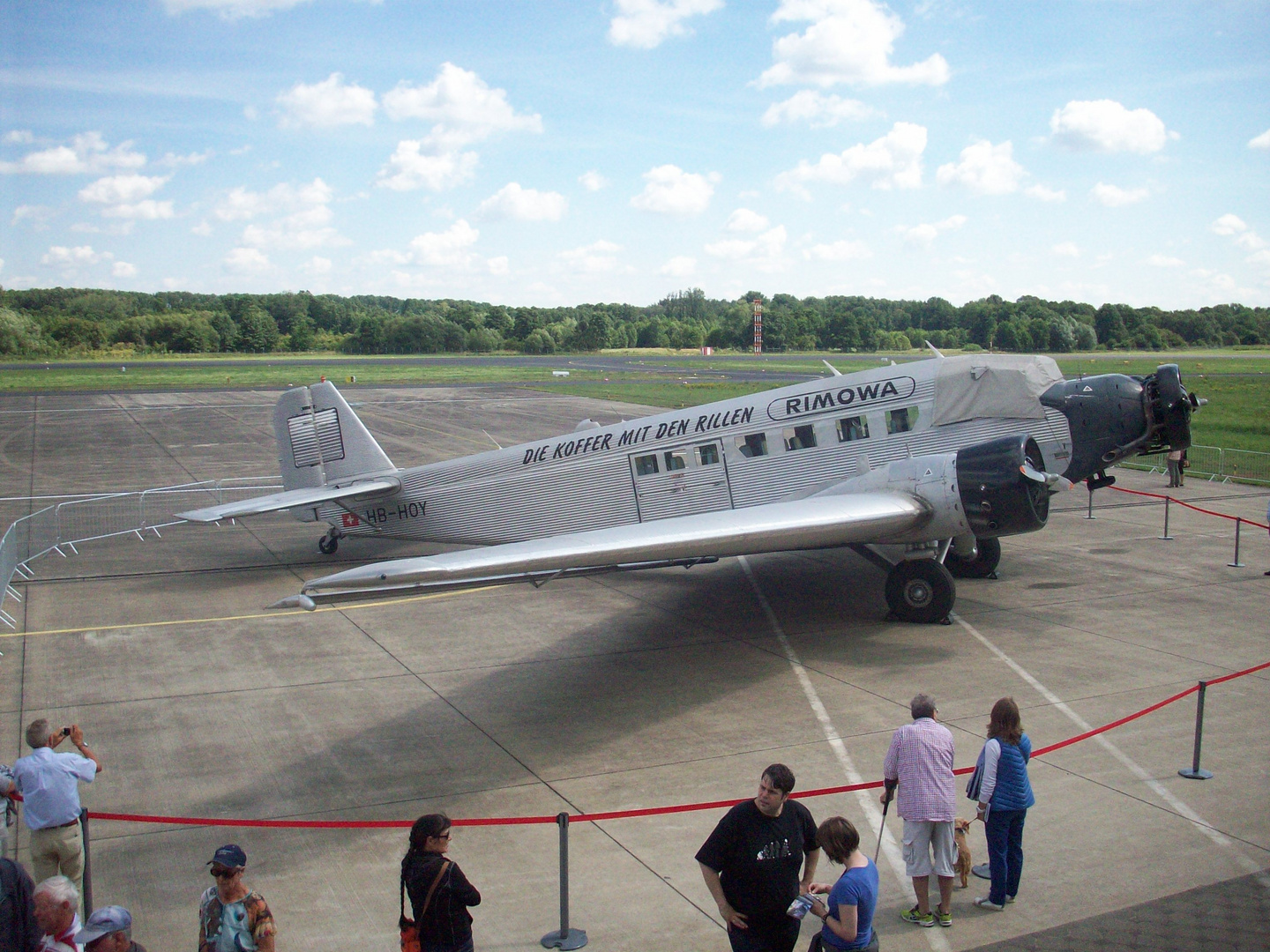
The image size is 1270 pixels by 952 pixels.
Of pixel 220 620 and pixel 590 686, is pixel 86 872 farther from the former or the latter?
pixel 220 620

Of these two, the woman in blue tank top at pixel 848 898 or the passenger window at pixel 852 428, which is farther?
the passenger window at pixel 852 428

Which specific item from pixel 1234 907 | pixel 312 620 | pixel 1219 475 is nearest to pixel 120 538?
pixel 312 620

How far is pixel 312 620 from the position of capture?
1531 centimetres

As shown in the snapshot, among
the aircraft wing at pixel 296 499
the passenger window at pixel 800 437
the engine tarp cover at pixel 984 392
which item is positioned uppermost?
the engine tarp cover at pixel 984 392

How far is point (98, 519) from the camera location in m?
24.0

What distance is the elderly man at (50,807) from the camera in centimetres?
661

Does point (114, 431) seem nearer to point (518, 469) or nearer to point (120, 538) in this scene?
point (120, 538)

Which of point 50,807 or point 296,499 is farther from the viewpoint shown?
point 296,499

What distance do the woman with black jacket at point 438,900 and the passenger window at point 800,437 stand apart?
37.6 feet

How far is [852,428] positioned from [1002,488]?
3070 mm

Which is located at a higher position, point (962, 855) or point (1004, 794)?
point (1004, 794)

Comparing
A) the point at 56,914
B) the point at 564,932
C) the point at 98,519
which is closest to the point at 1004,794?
the point at 564,932

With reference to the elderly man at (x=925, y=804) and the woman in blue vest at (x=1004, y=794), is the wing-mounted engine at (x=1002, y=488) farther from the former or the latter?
the elderly man at (x=925, y=804)

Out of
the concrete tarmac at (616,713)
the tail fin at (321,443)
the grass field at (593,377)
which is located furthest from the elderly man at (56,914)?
the grass field at (593,377)
